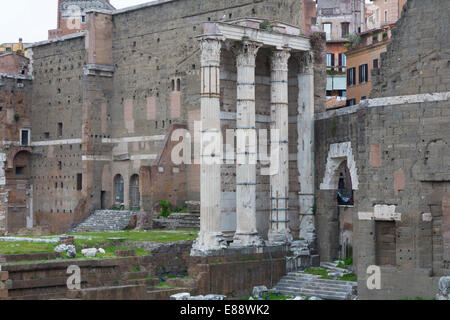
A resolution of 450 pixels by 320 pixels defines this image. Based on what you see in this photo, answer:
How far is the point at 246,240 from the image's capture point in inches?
1126

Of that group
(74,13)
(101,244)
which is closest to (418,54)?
(101,244)

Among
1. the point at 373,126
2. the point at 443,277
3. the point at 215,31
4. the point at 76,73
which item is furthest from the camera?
the point at 76,73

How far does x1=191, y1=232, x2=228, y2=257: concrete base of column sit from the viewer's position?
89.0ft

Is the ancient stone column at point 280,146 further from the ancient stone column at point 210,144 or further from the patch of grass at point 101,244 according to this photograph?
the patch of grass at point 101,244

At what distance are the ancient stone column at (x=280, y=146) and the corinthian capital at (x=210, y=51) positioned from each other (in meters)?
3.08

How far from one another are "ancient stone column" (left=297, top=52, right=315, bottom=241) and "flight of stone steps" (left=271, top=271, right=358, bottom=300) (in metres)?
2.47

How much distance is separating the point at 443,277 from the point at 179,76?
21663 millimetres

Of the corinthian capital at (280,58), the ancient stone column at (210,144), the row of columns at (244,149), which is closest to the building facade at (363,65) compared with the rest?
the corinthian capital at (280,58)

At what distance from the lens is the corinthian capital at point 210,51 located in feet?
91.5

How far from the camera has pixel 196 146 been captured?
39656mm

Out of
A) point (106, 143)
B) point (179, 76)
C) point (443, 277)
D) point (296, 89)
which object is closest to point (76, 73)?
point (106, 143)

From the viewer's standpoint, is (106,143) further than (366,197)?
Yes

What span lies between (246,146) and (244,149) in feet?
0.52
